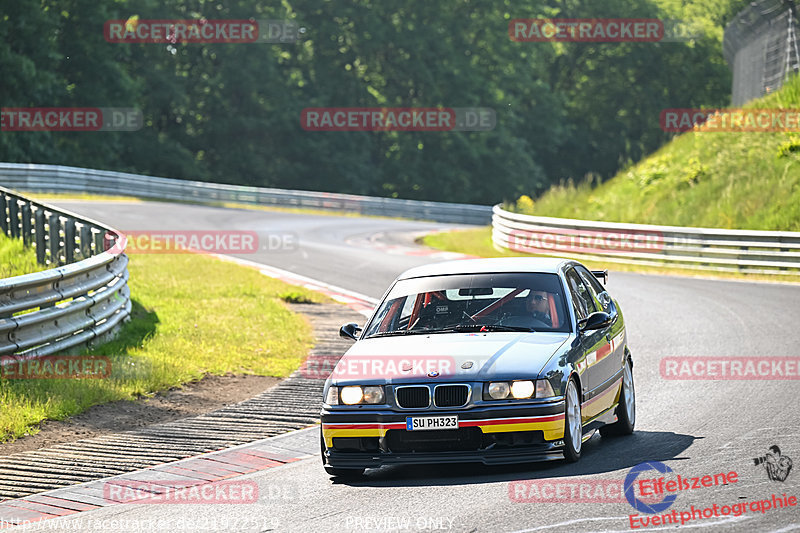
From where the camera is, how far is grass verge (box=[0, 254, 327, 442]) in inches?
423

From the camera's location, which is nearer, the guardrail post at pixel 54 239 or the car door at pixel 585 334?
the car door at pixel 585 334

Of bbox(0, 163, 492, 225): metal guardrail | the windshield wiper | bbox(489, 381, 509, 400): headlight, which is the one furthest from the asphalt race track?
bbox(0, 163, 492, 225): metal guardrail

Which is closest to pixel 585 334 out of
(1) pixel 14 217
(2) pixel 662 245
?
(1) pixel 14 217

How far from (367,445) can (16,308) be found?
4746 millimetres

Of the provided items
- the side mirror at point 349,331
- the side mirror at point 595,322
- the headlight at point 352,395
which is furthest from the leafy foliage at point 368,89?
the headlight at point 352,395

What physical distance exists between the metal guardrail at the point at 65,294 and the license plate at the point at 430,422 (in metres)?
4.89

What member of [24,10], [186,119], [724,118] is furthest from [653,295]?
[186,119]

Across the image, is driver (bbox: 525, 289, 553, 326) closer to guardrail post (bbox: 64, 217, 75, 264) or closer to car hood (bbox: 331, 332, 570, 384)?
car hood (bbox: 331, 332, 570, 384)

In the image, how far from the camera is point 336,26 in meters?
71.7

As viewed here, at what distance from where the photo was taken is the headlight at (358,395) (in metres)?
8.14

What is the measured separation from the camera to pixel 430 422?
7.95m

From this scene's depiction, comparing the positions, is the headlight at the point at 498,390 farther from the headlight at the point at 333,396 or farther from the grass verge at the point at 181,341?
the grass verge at the point at 181,341

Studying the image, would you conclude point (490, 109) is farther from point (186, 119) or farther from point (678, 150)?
point (678, 150)

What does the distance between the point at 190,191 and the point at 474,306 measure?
39707 mm
